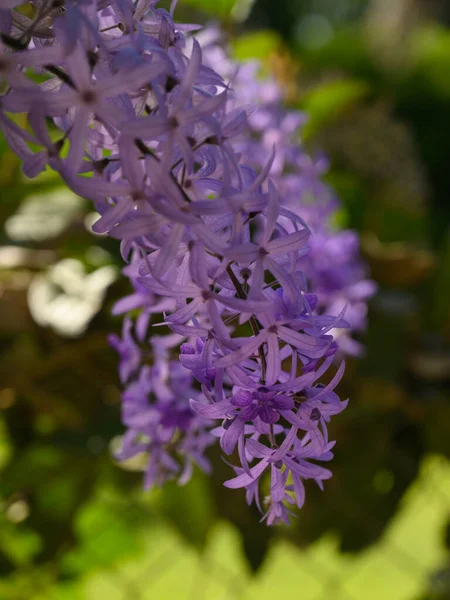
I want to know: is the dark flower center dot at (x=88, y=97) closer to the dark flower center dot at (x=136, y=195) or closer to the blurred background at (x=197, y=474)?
the dark flower center dot at (x=136, y=195)

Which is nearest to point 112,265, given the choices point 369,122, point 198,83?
point 198,83

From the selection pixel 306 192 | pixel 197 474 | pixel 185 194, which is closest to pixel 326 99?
pixel 306 192

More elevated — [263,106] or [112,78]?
[112,78]

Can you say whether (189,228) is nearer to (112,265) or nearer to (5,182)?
(112,265)

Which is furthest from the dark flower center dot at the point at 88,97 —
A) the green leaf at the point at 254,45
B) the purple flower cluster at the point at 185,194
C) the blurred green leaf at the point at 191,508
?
the green leaf at the point at 254,45

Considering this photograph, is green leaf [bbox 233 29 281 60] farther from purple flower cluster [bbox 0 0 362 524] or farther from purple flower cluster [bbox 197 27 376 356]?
purple flower cluster [bbox 0 0 362 524]

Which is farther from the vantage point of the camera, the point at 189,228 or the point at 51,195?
the point at 51,195
